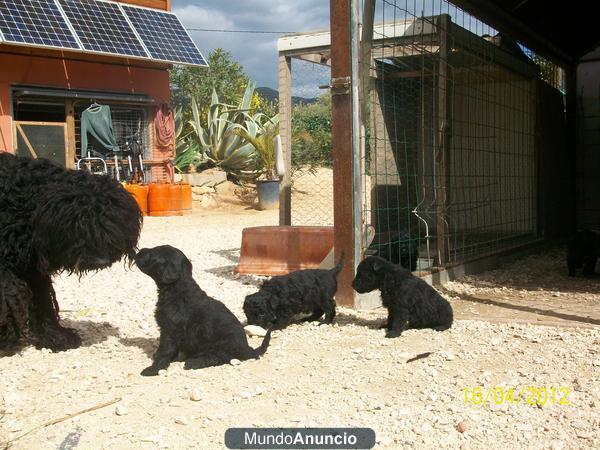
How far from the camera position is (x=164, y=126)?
59.5ft

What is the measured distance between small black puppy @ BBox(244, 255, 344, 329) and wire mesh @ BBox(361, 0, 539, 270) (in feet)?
2.90

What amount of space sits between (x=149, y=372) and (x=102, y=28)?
45.5 ft

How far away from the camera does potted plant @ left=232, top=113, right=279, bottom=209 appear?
60.0 ft

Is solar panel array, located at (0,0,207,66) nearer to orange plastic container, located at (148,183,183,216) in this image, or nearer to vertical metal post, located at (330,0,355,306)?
orange plastic container, located at (148,183,183,216)

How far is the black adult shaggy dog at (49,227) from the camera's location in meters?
4.16

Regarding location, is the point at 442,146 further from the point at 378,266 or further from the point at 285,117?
the point at 378,266

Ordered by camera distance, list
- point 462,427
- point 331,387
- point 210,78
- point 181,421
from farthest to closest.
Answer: point 210,78, point 331,387, point 181,421, point 462,427

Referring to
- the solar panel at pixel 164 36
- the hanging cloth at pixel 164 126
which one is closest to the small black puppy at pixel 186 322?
the solar panel at pixel 164 36

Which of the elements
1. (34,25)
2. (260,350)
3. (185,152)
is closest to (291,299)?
(260,350)

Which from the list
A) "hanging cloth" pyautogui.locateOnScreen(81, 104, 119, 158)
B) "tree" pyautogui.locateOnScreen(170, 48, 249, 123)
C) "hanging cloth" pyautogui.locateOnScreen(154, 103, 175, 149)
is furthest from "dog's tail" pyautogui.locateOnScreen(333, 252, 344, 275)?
"tree" pyautogui.locateOnScreen(170, 48, 249, 123)

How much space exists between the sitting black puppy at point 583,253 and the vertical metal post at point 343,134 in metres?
3.85

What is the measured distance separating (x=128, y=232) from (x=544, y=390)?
2.77 metres

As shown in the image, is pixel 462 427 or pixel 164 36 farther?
pixel 164 36

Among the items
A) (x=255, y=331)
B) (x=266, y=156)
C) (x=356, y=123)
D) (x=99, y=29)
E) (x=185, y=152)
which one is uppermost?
(x=99, y=29)
